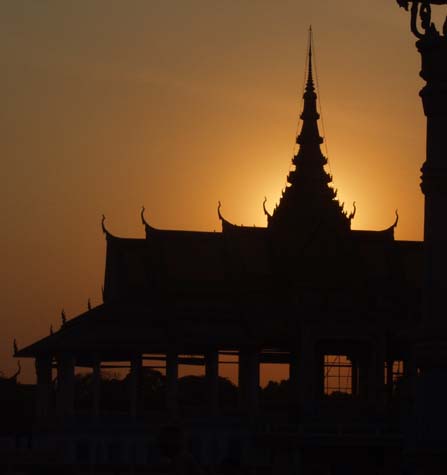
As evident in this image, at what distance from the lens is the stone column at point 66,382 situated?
60625 millimetres

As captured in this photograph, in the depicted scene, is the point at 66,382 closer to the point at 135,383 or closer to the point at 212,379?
the point at 135,383

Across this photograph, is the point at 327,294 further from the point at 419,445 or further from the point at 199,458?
the point at 419,445

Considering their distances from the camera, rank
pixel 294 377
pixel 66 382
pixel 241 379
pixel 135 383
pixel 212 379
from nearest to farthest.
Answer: pixel 135 383, pixel 212 379, pixel 66 382, pixel 241 379, pixel 294 377

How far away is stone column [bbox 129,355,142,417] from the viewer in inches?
2294

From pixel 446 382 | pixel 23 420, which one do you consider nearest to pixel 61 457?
pixel 446 382

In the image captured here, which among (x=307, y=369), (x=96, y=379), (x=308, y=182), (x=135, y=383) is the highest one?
(x=308, y=182)

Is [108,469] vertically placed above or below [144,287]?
below

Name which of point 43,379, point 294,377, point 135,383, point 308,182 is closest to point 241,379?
point 294,377

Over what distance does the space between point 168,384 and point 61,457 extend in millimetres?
12675

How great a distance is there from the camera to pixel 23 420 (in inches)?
3150

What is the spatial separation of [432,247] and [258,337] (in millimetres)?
26092

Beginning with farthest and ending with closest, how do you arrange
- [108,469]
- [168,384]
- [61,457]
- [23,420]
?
[23,420] → [168,384] → [108,469] → [61,457]

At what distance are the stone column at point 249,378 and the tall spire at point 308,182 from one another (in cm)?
1387

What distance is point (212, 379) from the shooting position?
2391 inches
